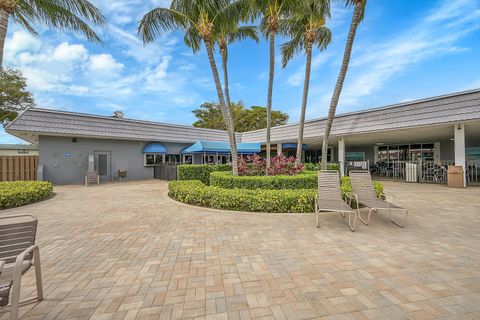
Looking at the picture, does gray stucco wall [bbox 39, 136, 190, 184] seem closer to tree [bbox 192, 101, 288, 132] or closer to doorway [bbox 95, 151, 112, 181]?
doorway [bbox 95, 151, 112, 181]

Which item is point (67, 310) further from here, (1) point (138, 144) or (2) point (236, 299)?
(1) point (138, 144)

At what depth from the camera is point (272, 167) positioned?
30.1 ft

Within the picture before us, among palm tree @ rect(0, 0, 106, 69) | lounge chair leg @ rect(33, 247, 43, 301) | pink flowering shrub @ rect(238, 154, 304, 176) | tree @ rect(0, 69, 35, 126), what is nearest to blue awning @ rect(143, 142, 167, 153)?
palm tree @ rect(0, 0, 106, 69)

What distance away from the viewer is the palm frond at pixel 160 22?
8.59 m

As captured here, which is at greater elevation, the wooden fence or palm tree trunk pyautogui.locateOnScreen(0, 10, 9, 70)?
palm tree trunk pyautogui.locateOnScreen(0, 10, 9, 70)

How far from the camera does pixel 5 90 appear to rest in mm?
21656

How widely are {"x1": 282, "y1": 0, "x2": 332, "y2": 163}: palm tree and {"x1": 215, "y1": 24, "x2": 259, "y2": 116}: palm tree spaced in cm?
219

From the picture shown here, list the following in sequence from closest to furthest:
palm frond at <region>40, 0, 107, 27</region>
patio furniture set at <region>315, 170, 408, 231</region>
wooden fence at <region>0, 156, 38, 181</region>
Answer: patio furniture set at <region>315, 170, 408, 231</region> < palm frond at <region>40, 0, 107, 27</region> < wooden fence at <region>0, 156, 38, 181</region>

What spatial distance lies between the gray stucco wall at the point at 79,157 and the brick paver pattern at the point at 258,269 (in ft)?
38.6

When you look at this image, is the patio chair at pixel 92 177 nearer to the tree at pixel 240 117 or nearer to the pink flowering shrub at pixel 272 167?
the pink flowering shrub at pixel 272 167

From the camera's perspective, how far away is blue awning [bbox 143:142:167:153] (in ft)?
59.9

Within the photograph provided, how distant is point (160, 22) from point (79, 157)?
1202cm

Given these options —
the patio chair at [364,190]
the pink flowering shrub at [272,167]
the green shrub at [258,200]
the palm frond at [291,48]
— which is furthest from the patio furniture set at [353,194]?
the palm frond at [291,48]

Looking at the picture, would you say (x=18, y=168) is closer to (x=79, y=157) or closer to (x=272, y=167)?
(x=79, y=157)
